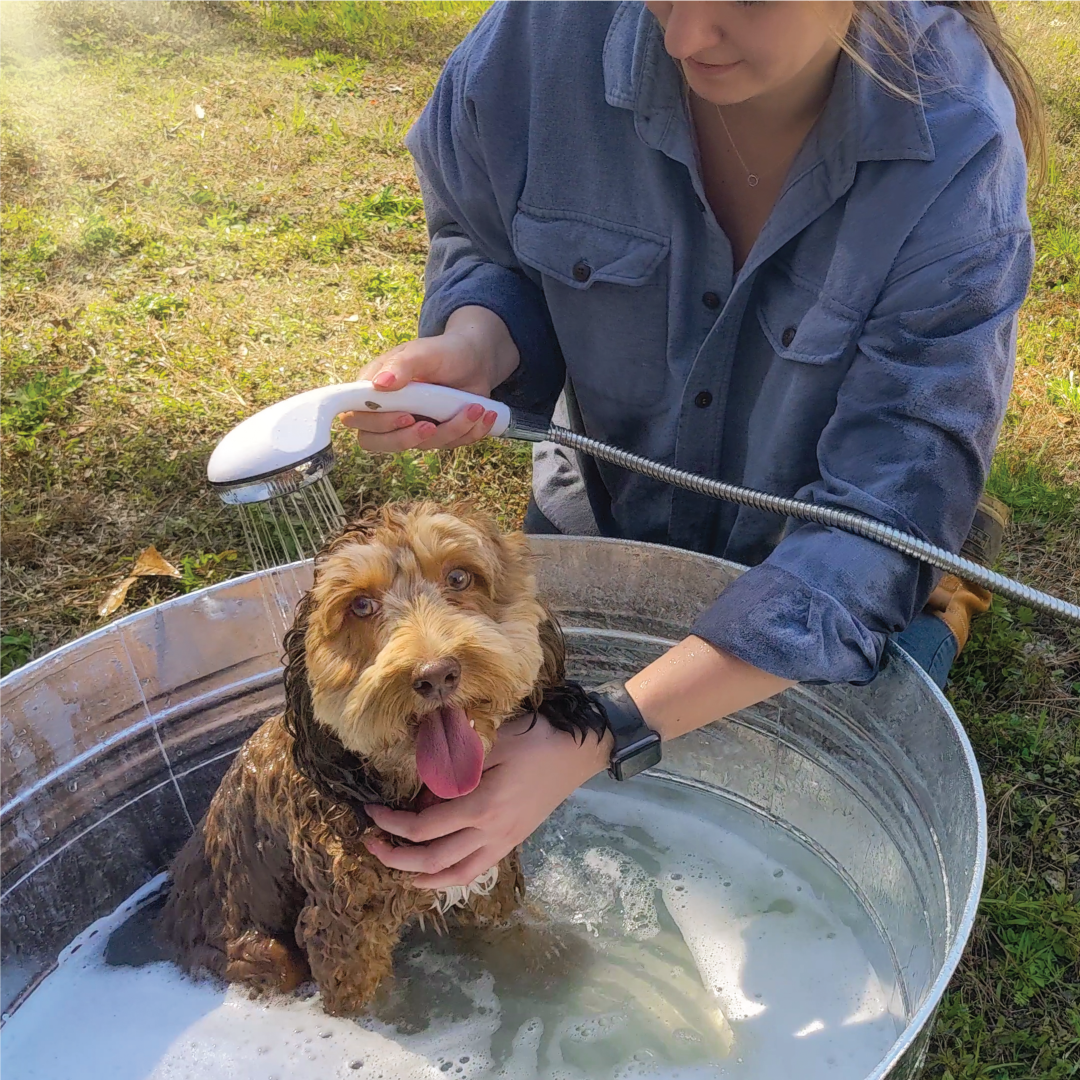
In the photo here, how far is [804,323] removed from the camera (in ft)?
7.97

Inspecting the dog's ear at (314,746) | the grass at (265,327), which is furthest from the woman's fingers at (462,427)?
the grass at (265,327)

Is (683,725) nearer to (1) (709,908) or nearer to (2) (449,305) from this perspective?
(1) (709,908)

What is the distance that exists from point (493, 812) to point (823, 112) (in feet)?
5.30

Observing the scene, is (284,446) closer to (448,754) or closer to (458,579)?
(458,579)

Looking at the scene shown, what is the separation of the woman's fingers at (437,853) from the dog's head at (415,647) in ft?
0.40

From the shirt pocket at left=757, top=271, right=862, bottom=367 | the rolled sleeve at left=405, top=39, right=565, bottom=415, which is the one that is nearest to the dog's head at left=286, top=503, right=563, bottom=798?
the shirt pocket at left=757, top=271, right=862, bottom=367

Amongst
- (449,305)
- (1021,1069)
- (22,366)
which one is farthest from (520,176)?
(22,366)

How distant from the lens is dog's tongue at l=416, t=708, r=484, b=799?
2.01m

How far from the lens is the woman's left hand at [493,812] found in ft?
6.89

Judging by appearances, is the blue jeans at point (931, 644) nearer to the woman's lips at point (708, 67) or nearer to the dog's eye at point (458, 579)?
the dog's eye at point (458, 579)

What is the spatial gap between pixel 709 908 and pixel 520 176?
80.5 inches

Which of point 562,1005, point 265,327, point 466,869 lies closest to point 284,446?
point 466,869

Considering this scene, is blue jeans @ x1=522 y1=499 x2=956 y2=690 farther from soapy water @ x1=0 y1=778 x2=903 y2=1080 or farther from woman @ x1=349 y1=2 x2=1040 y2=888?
soapy water @ x1=0 y1=778 x2=903 y2=1080

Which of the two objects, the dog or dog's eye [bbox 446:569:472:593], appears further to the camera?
dog's eye [bbox 446:569:472:593]
